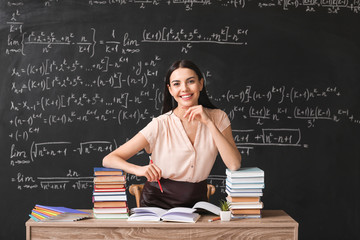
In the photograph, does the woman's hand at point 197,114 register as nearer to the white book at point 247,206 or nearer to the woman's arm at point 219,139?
the woman's arm at point 219,139

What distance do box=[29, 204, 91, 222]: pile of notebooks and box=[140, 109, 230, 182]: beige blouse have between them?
1.75 ft

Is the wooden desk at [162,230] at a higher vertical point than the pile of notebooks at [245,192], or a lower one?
lower

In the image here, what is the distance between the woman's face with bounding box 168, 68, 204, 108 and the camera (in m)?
2.67

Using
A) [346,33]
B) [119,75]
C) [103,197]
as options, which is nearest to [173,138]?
[103,197]

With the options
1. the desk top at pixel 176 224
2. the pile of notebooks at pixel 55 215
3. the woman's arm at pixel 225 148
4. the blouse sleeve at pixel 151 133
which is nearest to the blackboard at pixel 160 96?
the blouse sleeve at pixel 151 133

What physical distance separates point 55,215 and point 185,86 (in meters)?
0.98

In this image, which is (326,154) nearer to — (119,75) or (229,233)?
(119,75)

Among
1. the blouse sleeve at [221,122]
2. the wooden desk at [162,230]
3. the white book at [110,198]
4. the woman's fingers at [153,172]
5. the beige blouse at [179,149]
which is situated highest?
the blouse sleeve at [221,122]

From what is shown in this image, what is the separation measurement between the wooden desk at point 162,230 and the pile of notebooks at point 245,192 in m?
0.11

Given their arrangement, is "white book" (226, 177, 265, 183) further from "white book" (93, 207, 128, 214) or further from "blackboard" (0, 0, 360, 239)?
"blackboard" (0, 0, 360, 239)

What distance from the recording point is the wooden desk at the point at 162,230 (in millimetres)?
2273

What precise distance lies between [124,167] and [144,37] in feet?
6.69

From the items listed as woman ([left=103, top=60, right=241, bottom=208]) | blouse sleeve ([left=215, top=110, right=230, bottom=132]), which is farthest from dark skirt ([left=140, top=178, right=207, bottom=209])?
blouse sleeve ([left=215, top=110, right=230, bottom=132])

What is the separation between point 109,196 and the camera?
2.43 m
